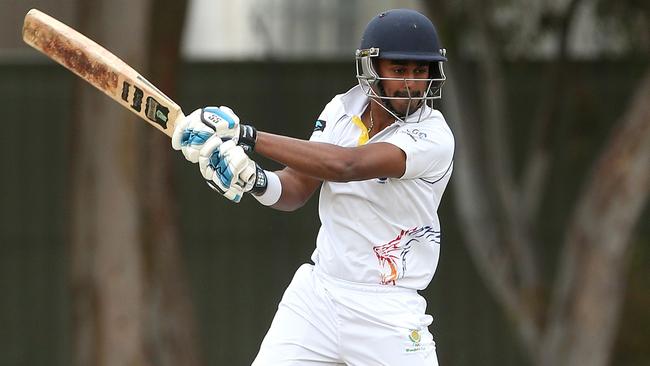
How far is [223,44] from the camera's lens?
12.0 metres

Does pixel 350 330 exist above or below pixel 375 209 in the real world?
below

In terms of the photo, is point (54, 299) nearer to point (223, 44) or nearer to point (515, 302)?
point (223, 44)

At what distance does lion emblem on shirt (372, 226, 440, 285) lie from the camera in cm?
466

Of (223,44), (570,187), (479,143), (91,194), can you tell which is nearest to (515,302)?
(479,143)

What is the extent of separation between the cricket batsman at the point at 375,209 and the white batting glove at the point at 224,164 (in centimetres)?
4

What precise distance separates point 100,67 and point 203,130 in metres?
0.54

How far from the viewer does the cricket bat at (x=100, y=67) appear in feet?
15.2

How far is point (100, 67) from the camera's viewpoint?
4656mm

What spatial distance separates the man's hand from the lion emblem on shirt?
64 cm

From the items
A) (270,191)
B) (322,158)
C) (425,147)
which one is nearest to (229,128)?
(322,158)

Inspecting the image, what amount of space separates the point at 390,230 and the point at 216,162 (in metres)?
0.70

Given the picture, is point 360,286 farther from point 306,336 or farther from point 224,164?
point 224,164

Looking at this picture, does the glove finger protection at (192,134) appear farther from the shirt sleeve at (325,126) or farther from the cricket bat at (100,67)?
the shirt sleeve at (325,126)

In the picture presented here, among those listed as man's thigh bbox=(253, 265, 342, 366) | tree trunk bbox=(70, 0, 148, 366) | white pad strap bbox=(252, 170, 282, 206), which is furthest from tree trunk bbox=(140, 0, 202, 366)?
man's thigh bbox=(253, 265, 342, 366)
